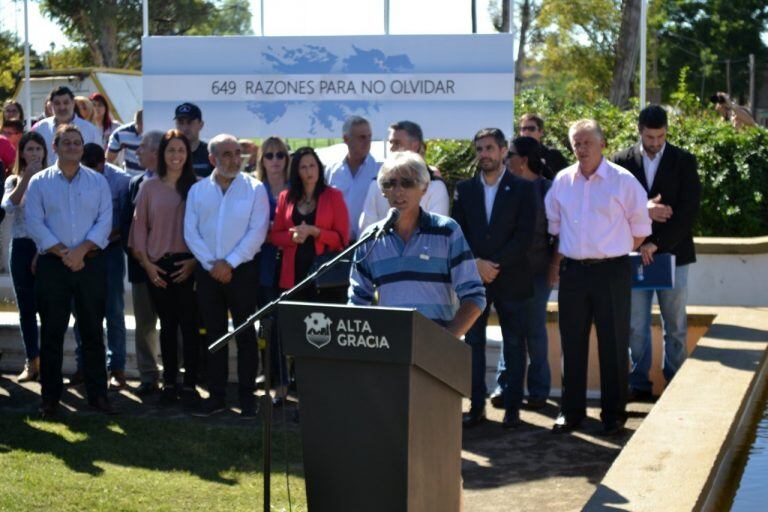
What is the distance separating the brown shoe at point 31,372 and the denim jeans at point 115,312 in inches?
15.6

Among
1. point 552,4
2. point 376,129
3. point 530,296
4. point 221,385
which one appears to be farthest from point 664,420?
point 552,4

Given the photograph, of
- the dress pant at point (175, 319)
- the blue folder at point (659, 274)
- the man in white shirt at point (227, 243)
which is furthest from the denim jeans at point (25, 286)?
the blue folder at point (659, 274)

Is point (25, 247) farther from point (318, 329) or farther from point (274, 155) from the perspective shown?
point (318, 329)

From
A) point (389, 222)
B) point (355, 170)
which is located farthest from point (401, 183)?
point (355, 170)

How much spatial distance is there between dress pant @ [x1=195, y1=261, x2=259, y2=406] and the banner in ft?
12.5

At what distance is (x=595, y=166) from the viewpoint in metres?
8.83

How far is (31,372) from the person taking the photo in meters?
11.1

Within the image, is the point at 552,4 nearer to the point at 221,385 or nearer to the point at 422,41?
the point at 422,41

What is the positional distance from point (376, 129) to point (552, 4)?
33.9 m

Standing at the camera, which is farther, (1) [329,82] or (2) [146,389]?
(1) [329,82]

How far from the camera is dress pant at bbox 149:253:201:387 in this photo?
10.1m

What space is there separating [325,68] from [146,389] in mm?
4270

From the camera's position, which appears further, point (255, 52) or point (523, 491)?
point (255, 52)

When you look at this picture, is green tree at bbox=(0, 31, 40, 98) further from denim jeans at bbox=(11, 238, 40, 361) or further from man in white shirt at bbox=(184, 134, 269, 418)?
man in white shirt at bbox=(184, 134, 269, 418)
